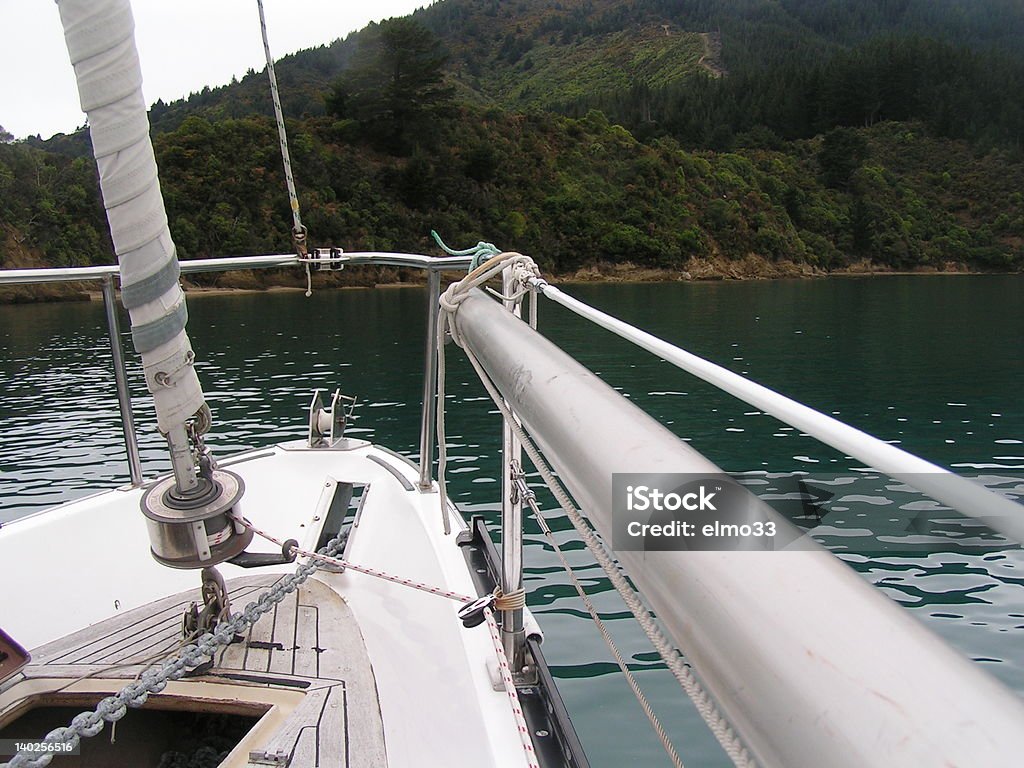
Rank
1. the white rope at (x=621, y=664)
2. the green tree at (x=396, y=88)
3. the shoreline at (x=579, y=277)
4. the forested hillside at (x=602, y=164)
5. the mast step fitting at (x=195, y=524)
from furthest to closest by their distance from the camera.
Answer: the green tree at (x=396, y=88) → the forested hillside at (x=602, y=164) → the shoreline at (x=579, y=277) → the mast step fitting at (x=195, y=524) → the white rope at (x=621, y=664)

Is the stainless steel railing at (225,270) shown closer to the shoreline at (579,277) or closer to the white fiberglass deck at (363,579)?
the white fiberglass deck at (363,579)

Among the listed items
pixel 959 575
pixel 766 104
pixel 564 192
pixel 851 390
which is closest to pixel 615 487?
pixel 959 575

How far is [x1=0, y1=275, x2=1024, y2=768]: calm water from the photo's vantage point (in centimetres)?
402

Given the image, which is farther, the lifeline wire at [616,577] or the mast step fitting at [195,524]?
the mast step fitting at [195,524]

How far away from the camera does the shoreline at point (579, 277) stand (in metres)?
28.9

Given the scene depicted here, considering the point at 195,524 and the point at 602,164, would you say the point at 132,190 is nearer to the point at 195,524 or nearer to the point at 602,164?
the point at 195,524

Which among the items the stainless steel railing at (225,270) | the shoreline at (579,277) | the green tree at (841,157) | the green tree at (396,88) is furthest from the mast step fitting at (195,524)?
the green tree at (841,157)

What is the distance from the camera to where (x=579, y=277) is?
42656 millimetres

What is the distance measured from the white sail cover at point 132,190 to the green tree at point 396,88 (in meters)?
47.0

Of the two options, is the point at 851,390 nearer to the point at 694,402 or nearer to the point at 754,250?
the point at 694,402

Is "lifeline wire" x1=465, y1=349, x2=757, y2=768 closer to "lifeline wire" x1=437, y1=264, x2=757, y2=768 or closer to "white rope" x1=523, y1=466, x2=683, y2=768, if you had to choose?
"lifeline wire" x1=437, y1=264, x2=757, y2=768

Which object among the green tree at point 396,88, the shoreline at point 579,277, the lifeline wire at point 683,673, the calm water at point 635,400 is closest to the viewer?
the lifeline wire at point 683,673

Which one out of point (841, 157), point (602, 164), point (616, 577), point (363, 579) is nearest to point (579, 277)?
point (602, 164)

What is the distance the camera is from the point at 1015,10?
124 m
